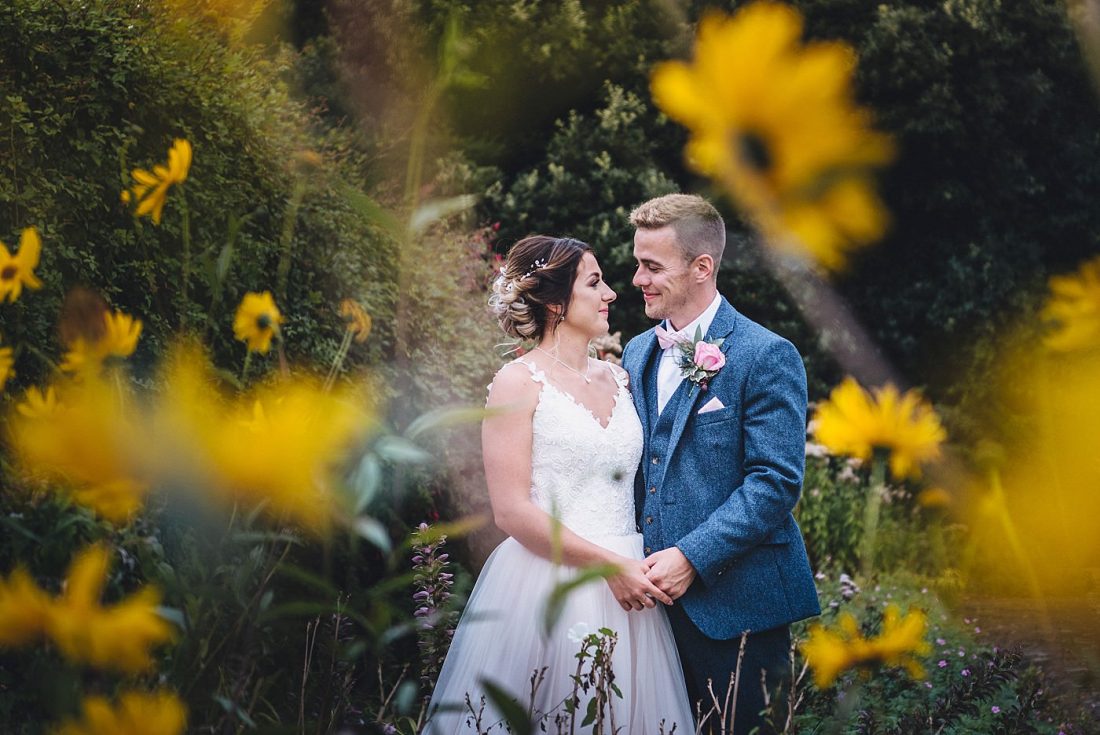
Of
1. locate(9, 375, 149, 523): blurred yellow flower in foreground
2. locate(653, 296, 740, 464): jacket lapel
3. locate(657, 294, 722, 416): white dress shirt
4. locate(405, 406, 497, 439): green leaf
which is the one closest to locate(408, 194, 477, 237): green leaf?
locate(405, 406, 497, 439): green leaf

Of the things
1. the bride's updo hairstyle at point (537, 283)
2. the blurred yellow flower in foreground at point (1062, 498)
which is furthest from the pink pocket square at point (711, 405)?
the blurred yellow flower in foreground at point (1062, 498)

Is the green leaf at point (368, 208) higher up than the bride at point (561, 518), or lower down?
higher up

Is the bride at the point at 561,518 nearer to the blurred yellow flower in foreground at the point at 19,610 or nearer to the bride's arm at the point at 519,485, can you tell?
the bride's arm at the point at 519,485

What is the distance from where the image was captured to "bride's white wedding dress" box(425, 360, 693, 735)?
7.73 feet

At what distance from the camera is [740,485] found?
2.44 m

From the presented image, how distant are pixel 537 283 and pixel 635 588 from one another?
2.96 ft

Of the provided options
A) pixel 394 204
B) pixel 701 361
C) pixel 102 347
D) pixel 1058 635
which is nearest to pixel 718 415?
pixel 701 361

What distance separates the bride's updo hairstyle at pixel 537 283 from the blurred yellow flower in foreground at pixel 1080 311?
207 centimetres

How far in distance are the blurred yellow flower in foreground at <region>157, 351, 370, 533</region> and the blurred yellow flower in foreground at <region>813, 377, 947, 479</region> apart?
0.37 meters

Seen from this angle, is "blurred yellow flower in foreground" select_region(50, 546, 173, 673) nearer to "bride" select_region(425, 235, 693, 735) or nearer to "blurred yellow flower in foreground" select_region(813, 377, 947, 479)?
"blurred yellow flower in foreground" select_region(813, 377, 947, 479)

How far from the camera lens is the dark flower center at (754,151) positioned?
0.36 metres

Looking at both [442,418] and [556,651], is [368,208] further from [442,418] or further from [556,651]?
[556,651]

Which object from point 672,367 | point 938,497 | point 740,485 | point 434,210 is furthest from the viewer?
point 672,367

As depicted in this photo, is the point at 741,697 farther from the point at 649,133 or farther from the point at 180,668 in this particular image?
the point at 649,133
